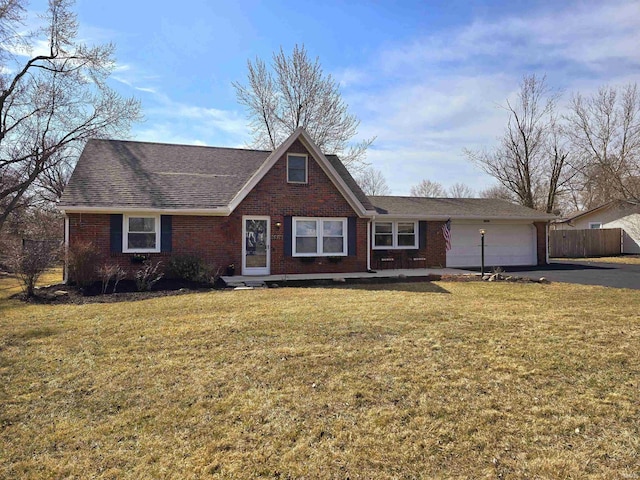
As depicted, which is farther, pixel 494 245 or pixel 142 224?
pixel 494 245

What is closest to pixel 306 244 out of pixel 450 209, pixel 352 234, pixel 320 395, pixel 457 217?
pixel 352 234

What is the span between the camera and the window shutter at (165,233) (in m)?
12.9

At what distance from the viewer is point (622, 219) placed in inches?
1126

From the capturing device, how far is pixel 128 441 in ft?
10.3

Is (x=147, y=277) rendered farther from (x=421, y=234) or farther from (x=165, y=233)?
(x=421, y=234)

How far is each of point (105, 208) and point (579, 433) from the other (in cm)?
1277

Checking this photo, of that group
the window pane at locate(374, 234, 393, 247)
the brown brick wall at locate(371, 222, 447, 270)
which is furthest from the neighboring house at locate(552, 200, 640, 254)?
the window pane at locate(374, 234, 393, 247)

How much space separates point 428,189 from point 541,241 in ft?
126

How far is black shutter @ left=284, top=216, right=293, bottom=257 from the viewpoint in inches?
561

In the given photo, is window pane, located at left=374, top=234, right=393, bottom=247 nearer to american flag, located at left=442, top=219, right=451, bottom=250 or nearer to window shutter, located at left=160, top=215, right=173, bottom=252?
american flag, located at left=442, top=219, right=451, bottom=250

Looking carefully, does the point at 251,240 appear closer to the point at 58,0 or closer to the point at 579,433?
the point at 579,433

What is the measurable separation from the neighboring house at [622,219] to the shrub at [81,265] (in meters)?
30.8

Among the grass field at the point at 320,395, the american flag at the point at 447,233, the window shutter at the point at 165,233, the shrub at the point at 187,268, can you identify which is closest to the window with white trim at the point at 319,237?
the shrub at the point at 187,268

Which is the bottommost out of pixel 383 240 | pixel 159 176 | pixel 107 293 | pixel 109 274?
pixel 107 293
